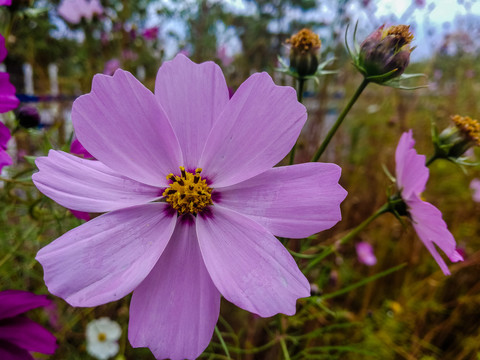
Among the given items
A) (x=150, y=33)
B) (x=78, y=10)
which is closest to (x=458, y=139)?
(x=78, y=10)

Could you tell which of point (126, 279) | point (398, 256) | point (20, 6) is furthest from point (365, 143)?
point (126, 279)

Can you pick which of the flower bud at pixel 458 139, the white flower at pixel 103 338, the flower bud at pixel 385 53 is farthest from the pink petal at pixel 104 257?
the white flower at pixel 103 338

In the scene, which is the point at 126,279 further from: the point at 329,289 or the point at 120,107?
the point at 329,289

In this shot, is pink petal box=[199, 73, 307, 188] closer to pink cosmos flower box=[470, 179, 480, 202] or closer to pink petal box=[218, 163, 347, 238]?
pink petal box=[218, 163, 347, 238]

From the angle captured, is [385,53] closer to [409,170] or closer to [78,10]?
[409,170]

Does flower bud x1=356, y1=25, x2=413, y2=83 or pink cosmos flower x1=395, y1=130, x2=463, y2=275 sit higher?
flower bud x1=356, y1=25, x2=413, y2=83

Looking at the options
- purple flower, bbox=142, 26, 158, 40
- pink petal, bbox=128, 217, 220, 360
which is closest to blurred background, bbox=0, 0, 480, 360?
purple flower, bbox=142, 26, 158, 40

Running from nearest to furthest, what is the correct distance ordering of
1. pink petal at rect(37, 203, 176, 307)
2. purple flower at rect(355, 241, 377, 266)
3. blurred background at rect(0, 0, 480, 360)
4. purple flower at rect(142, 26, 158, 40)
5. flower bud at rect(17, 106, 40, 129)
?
1. pink petal at rect(37, 203, 176, 307)
2. flower bud at rect(17, 106, 40, 129)
3. blurred background at rect(0, 0, 480, 360)
4. purple flower at rect(355, 241, 377, 266)
5. purple flower at rect(142, 26, 158, 40)
